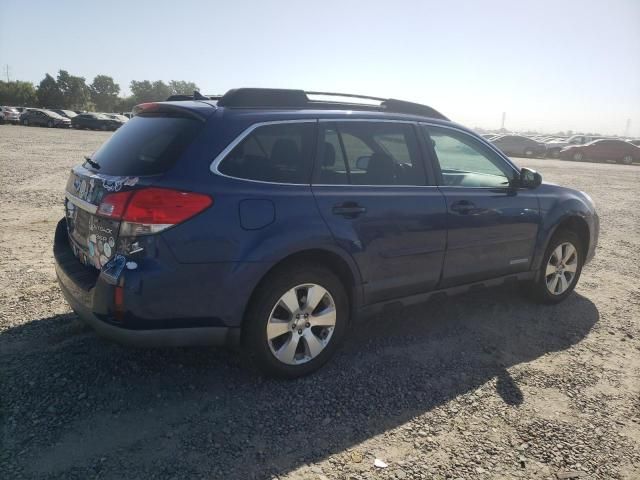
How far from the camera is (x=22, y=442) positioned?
2480 millimetres

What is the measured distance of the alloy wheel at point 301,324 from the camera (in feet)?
9.99

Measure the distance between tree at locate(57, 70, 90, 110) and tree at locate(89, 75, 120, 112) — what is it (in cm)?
1490

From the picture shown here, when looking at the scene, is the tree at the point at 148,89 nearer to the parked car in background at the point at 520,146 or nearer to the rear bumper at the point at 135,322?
the parked car in background at the point at 520,146

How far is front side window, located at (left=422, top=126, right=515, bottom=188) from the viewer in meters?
3.96

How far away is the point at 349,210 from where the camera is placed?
3213mm

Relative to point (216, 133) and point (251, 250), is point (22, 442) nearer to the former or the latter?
point (251, 250)

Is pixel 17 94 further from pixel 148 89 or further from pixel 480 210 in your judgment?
pixel 480 210

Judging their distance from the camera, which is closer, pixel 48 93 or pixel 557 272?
pixel 557 272

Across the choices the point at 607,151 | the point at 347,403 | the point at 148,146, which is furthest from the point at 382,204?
the point at 607,151

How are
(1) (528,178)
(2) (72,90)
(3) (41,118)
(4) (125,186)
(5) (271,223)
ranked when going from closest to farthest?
(4) (125,186) < (5) (271,223) < (1) (528,178) < (3) (41,118) < (2) (72,90)

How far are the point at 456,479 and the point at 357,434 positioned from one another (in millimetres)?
569

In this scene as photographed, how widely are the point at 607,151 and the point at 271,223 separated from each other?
3597 centimetres

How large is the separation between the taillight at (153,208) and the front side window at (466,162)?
82.4 inches

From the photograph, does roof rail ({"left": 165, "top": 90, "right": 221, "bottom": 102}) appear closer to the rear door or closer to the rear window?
the rear window
